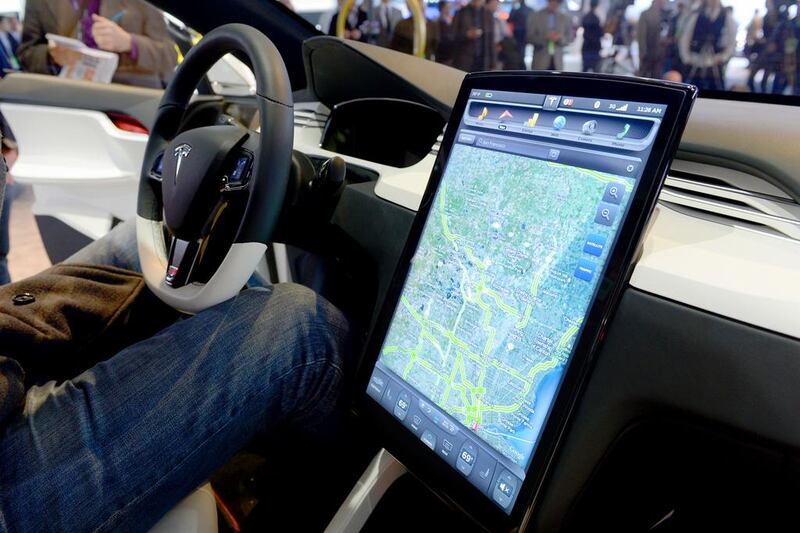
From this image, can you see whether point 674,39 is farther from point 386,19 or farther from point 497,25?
point 386,19

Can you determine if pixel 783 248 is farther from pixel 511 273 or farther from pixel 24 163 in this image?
pixel 24 163

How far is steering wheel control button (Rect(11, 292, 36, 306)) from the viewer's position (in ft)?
2.88

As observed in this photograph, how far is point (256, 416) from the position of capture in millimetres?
833

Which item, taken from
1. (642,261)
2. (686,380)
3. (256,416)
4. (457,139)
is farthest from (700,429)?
(256,416)

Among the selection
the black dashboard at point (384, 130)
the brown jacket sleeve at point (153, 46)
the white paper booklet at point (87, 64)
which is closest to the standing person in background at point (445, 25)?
the brown jacket sleeve at point (153, 46)

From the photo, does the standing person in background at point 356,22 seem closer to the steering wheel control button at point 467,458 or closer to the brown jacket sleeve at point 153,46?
the brown jacket sleeve at point 153,46

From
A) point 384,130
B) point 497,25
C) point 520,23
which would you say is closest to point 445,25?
point 497,25

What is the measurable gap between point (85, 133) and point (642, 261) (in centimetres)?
208

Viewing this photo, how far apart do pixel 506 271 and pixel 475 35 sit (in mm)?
3734

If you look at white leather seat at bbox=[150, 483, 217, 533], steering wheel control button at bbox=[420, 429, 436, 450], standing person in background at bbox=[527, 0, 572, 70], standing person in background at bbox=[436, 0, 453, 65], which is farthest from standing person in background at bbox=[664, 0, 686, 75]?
white leather seat at bbox=[150, 483, 217, 533]

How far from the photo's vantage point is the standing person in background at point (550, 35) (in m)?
4.01

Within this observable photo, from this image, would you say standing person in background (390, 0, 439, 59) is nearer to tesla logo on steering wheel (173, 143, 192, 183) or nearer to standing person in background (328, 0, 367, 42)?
standing person in background (328, 0, 367, 42)

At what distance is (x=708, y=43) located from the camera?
3.05 m

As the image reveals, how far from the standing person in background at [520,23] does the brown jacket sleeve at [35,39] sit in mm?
3015
